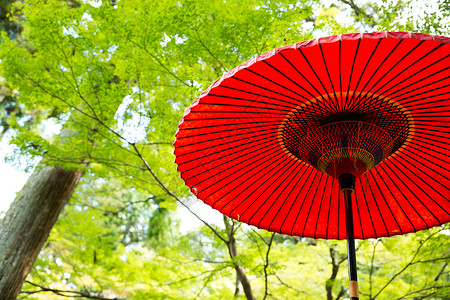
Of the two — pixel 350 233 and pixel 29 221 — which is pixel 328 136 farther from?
pixel 29 221

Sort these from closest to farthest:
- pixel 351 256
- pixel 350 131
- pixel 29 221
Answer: pixel 351 256 < pixel 350 131 < pixel 29 221

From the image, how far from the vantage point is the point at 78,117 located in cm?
426

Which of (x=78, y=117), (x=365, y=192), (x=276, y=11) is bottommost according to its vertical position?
(x=365, y=192)

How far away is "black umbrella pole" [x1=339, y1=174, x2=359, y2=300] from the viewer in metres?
1.33

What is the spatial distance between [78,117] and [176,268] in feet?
8.04

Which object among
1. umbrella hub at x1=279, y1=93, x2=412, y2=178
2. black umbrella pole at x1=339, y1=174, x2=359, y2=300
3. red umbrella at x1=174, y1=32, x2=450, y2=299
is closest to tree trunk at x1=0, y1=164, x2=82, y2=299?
red umbrella at x1=174, y1=32, x2=450, y2=299

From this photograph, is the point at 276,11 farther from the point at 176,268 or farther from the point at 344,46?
the point at 176,268

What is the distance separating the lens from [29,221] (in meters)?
4.89

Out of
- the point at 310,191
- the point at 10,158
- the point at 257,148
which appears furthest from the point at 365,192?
the point at 10,158

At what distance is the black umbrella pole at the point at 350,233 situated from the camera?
1.33 m

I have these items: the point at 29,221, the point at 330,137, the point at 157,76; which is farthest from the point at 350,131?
the point at 29,221

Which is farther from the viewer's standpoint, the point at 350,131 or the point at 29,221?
the point at 29,221

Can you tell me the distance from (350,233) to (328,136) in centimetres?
40

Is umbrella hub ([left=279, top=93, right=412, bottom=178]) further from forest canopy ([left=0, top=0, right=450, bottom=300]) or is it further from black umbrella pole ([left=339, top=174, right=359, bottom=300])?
forest canopy ([left=0, top=0, right=450, bottom=300])
